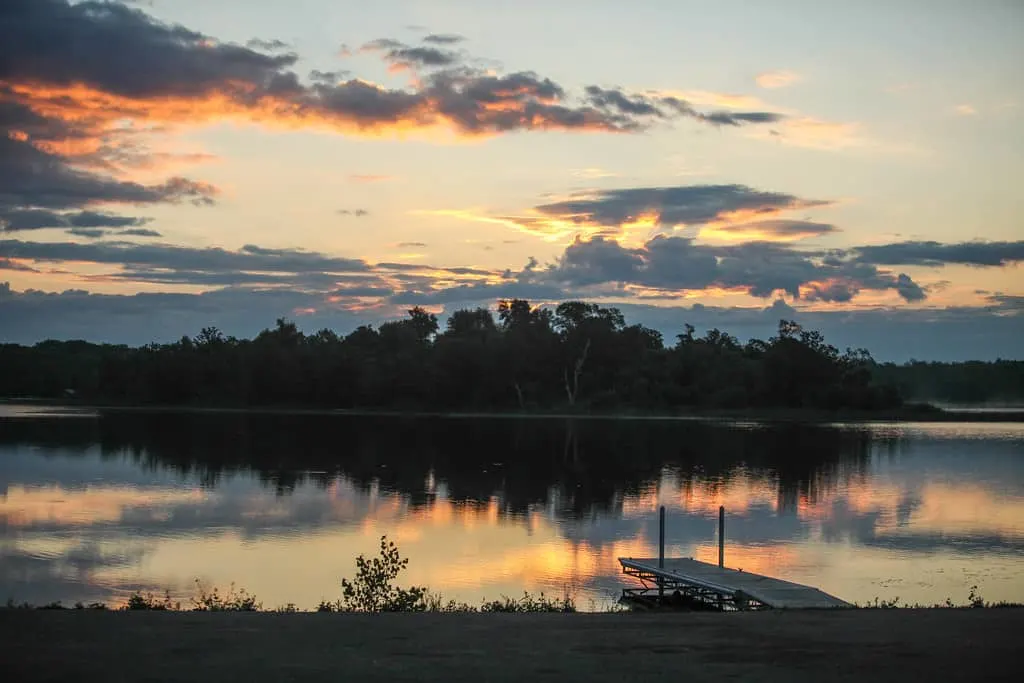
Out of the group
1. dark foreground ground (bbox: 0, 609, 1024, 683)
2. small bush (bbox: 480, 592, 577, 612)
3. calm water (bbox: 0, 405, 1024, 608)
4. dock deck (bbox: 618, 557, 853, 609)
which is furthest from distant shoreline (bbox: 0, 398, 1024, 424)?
dark foreground ground (bbox: 0, 609, 1024, 683)

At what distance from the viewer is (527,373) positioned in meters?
115

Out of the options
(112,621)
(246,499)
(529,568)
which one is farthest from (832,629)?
(246,499)

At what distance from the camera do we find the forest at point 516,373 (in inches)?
4419

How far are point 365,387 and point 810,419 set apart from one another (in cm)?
4695

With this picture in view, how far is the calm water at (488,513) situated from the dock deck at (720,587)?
3.02 ft

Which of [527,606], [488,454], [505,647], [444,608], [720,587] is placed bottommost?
[488,454]

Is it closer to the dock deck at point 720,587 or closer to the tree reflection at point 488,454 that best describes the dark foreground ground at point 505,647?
the dock deck at point 720,587

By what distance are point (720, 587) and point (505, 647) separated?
11.0 m

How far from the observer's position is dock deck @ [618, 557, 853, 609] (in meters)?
18.2

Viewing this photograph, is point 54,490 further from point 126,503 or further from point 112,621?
point 112,621

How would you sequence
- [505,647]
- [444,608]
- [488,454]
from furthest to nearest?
[488,454], [444,608], [505,647]

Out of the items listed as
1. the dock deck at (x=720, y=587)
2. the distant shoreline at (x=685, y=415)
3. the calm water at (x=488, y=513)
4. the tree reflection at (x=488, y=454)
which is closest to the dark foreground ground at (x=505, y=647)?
the dock deck at (x=720, y=587)

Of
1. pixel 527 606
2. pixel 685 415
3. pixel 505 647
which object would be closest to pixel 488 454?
pixel 527 606

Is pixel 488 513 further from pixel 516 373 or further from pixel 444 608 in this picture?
pixel 516 373
